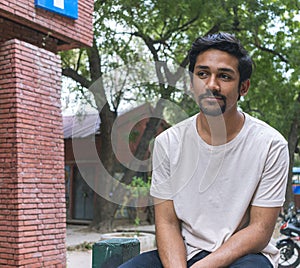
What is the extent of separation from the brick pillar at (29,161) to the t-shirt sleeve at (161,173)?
4.18 meters

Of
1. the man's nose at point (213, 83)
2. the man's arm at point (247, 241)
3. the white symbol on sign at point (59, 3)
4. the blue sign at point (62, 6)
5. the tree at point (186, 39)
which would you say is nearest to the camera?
the man's arm at point (247, 241)

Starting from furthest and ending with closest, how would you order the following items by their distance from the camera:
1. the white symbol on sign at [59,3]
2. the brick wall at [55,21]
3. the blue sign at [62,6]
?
the white symbol on sign at [59,3] → the blue sign at [62,6] → the brick wall at [55,21]

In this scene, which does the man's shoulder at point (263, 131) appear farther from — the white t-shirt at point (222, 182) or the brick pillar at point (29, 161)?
the brick pillar at point (29, 161)

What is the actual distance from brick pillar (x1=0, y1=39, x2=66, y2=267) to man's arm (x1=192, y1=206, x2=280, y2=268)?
447cm

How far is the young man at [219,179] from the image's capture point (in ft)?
6.76

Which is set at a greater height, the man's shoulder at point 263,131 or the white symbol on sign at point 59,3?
the white symbol on sign at point 59,3

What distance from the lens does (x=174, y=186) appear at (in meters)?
2.19

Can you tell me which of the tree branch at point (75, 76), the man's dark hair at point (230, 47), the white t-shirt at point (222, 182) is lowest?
the white t-shirt at point (222, 182)

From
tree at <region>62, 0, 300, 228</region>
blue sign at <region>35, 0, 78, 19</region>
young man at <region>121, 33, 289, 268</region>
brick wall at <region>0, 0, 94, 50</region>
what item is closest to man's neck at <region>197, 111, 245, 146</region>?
young man at <region>121, 33, 289, 268</region>

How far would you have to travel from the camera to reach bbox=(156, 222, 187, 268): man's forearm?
6.81ft

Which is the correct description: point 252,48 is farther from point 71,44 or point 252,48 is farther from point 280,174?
point 280,174

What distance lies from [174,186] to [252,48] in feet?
43.8

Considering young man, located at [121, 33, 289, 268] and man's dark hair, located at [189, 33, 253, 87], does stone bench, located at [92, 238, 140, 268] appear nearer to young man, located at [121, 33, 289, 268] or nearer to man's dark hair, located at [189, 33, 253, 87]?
young man, located at [121, 33, 289, 268]

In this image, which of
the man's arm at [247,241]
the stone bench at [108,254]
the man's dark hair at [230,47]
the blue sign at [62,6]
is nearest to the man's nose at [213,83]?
the man's dark hair at [230,47]
